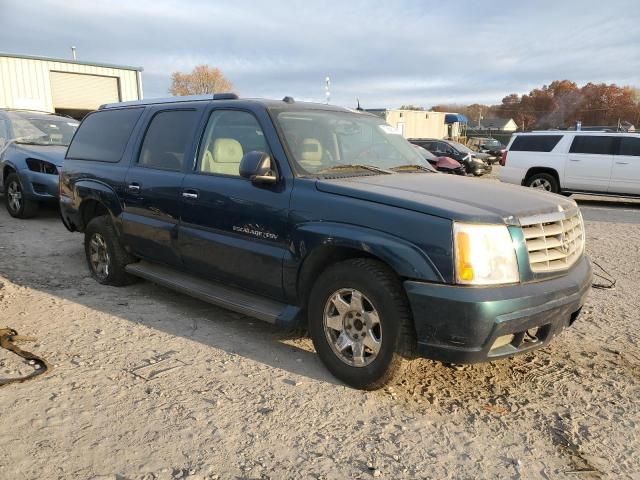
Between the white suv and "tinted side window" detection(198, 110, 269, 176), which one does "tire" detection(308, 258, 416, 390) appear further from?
the white suv

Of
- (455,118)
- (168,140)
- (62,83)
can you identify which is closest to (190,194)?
(168,140)

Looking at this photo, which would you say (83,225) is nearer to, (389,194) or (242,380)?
(242,380)

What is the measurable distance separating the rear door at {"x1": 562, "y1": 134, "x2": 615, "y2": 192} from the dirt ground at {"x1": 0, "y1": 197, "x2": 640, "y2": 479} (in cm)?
911

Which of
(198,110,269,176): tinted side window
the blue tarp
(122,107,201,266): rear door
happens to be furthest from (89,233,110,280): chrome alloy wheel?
the blue tarp

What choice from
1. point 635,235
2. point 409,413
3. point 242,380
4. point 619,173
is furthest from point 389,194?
point 619,173

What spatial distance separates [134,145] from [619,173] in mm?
11527

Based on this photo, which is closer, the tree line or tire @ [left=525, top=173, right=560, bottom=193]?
tire @ [left=525, top=173, right=560, bottom=193]

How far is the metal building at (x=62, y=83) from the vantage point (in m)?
20.2

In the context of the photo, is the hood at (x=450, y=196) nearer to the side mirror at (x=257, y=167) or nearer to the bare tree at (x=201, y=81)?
the side mirror at (x=257, y=167)

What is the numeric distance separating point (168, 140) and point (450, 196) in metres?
2.57

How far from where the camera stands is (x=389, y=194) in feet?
10.4

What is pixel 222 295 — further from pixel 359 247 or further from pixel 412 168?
pixel 412 168

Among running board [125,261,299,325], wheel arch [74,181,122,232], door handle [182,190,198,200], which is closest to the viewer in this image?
running board [125,261,299,325]

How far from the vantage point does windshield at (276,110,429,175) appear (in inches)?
147
